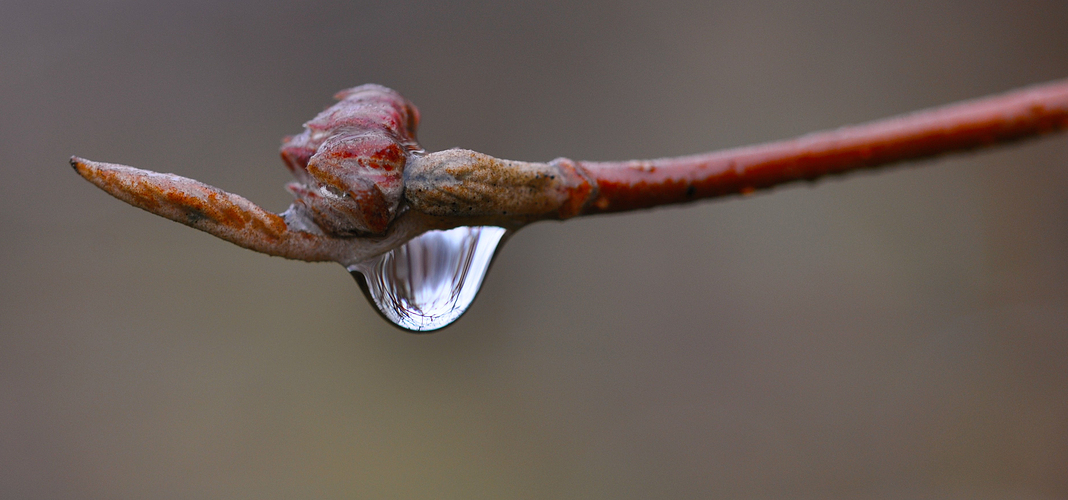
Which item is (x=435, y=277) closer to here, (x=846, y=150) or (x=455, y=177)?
(x=455, y=177)

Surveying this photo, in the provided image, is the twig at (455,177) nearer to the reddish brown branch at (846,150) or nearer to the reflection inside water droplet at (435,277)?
the reddish brown branch at (846,150)

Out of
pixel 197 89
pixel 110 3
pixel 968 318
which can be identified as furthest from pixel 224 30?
pixel 968 318

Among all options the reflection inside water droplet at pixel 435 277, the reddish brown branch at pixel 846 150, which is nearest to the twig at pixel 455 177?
the reddish brown branch at pixel 846 150

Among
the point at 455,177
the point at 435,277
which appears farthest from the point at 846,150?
the point at 435,277

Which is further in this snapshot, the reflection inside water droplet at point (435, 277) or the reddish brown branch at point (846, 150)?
the reflection inside water droplet at point (435, 277)

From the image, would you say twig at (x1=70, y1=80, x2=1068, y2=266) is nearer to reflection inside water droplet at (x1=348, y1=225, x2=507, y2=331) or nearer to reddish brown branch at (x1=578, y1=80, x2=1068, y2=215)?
reddish brown branch at (x1=578, y1=80, x2=1068, y2=215)

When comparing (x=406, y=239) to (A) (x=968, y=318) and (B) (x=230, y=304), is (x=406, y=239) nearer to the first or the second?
(B) (x=230, y=304)
